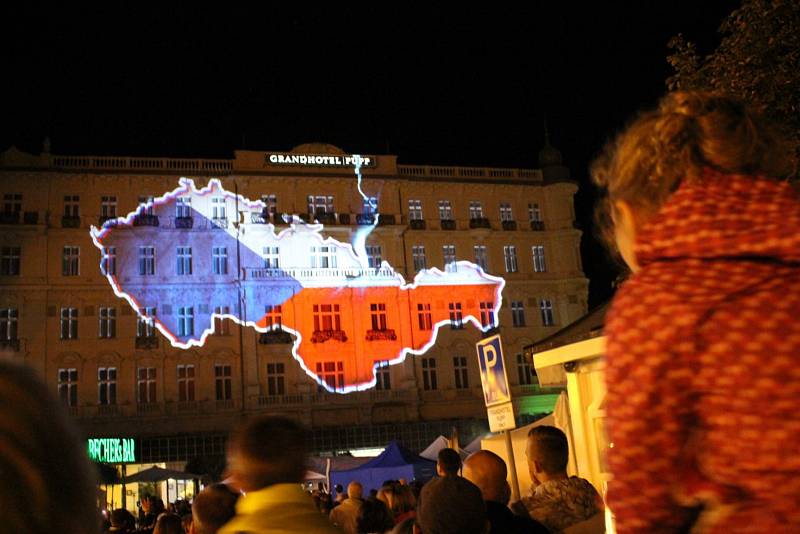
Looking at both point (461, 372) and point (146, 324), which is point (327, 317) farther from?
point (146, 324)

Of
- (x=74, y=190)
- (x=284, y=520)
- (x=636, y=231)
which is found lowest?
(x=284, y=520)

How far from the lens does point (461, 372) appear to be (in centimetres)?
3919

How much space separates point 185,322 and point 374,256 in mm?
9609

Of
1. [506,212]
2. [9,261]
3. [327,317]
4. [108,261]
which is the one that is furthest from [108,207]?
[506,212]

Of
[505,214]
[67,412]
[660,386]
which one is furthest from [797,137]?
[505,214]

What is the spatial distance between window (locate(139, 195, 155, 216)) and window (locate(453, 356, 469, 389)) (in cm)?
1603

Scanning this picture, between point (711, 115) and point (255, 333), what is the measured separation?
35.4m

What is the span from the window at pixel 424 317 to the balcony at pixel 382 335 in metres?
1.44

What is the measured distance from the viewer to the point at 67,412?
1.25m

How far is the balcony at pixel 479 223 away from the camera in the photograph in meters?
41.0

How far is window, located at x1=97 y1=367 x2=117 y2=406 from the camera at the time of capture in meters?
34.4

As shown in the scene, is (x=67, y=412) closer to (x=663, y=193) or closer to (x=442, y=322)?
(x=663, y=193)

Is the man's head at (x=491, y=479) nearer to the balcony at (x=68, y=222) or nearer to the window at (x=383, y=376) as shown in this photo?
the window at (x=383, y=376)

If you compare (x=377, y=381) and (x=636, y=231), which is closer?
(x=636, y=231)
